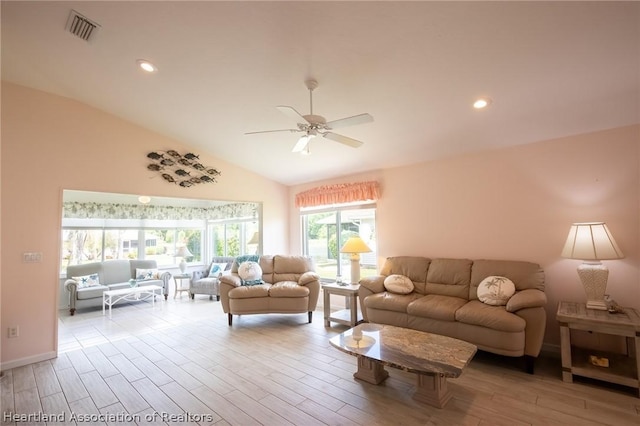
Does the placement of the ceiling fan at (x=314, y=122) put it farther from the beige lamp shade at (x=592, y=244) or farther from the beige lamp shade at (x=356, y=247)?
the beige lamp shade at (x=592, y=244)

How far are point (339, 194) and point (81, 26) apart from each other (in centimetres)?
375

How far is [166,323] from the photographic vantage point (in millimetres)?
4613

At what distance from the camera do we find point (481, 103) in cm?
287

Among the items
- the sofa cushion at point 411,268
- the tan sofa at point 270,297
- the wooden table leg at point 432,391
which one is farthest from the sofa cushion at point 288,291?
the wooden table leg at point 432,391

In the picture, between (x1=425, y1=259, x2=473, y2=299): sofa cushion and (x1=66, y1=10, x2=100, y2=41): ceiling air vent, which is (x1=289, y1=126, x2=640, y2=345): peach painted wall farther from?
(x1=66, y1=10, x2=100, y2=41): ceiling air vent

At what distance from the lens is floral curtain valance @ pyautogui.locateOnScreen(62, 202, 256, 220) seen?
252 inches

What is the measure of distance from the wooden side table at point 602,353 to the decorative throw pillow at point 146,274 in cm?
674

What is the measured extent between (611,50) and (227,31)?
2788 mm

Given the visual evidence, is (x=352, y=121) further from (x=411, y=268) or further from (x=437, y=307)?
(x=411, y=268)

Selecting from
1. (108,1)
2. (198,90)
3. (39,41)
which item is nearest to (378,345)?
(198,90)

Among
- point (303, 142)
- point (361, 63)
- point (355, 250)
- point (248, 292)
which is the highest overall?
point (361, 63)

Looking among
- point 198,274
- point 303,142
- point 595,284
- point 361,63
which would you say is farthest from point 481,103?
point 198,274

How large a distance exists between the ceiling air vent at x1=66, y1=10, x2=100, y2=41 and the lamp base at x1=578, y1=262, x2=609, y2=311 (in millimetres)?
4760

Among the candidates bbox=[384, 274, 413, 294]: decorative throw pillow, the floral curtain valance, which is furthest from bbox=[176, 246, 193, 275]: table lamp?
bbox=[384, 274, 413, 294]: decorative throw pillow
